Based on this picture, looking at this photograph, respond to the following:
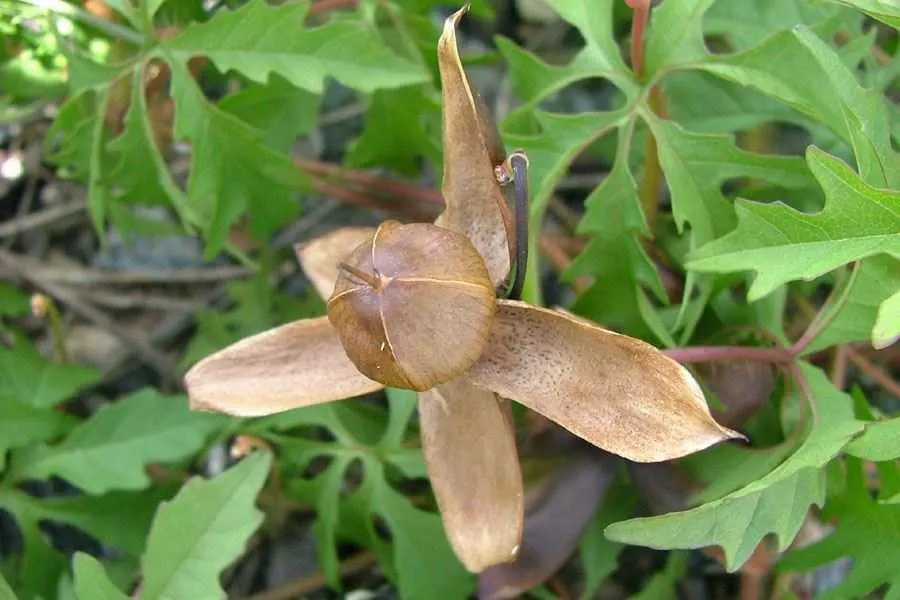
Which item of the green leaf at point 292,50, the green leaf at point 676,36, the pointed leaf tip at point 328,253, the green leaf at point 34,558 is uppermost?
the green leaf at point 676,36

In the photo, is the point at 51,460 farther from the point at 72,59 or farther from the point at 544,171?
the point at 544,171

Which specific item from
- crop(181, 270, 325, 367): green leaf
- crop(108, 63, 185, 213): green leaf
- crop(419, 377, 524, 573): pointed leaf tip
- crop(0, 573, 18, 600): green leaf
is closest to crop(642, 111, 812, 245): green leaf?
crop(419, 377, 524, 573): pointed leaf tip

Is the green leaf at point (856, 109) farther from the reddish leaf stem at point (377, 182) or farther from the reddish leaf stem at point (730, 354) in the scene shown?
the reddish leaf stem at point (377, 182)

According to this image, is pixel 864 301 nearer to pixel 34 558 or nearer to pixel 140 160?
pixel 140 160

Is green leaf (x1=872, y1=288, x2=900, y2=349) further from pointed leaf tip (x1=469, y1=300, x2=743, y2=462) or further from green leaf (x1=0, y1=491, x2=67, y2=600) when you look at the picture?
green leaf (x1=0, y1=491, x2=67, y2=600)

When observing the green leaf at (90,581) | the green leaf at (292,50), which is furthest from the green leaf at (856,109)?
the green leaf at (90,581)

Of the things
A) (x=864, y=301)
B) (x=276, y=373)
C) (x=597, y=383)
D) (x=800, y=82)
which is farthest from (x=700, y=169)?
(x=276, y=373)

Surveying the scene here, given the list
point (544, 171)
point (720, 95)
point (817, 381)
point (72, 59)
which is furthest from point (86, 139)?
point (817, 381)

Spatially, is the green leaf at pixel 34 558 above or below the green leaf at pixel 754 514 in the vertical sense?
below
